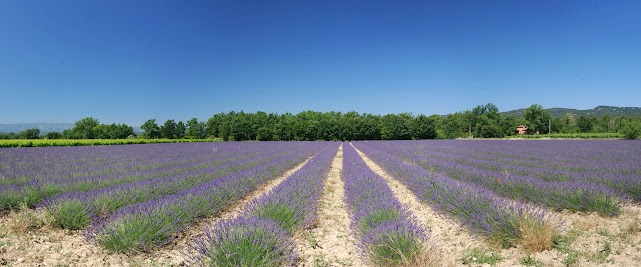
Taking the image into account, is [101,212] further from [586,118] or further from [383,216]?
[586,118]

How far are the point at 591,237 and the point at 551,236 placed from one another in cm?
82

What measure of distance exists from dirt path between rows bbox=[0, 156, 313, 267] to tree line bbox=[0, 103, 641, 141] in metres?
60.7

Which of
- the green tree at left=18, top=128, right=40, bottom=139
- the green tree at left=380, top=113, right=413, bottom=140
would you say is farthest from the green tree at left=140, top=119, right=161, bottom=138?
the green tree at left=380, top=113, right=413, bottom=140

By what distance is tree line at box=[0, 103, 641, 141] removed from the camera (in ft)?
215

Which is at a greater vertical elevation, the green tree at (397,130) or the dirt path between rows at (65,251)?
the green tree at (397,130)

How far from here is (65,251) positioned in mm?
3824

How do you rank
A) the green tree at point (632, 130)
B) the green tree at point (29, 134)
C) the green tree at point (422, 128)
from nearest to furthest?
the green tree at point (632, 130)
the green tree at point (422, 128)
the green tree at point (29, 134)

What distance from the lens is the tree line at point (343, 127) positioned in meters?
65.6

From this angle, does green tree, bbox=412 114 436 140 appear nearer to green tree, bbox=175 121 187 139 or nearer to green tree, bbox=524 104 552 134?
green tree, bbox=524 104 552 134

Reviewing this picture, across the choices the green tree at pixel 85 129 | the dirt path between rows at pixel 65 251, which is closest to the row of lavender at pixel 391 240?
the dirt path between rows at pixel 65 251

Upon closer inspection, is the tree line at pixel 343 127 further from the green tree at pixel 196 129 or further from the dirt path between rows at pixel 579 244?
the dirt path between rows at pixel 579 244

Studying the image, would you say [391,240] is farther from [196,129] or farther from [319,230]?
[196,129]

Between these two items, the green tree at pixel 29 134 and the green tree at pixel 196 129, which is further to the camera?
the green tree at pixel 196 129

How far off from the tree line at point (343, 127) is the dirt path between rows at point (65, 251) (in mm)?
60725
